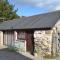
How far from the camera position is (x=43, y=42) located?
19.7 m

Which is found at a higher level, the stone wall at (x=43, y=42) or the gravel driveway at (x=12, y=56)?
the stone wall at (x=43, y=42)

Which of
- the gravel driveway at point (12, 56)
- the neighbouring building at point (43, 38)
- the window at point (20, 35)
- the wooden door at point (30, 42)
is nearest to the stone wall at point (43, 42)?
the neighbouring building at point (43, 38)

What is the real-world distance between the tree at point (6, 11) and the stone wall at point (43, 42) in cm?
2474

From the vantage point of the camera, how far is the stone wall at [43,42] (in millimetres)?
19188

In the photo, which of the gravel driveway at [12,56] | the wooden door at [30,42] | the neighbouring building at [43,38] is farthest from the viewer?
the wooden door at [30,42]

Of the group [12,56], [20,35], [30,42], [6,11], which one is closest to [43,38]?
[30,42]

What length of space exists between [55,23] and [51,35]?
117 centimetres

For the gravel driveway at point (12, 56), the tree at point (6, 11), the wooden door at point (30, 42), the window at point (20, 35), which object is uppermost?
the tree at point (6, 11)

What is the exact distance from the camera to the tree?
44562mm

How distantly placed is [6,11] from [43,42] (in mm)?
26713

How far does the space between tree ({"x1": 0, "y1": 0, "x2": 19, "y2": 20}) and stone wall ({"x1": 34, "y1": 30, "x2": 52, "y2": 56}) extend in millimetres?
24738

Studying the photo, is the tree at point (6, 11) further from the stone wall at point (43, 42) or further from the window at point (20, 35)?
the stone wall at point (43, 42)

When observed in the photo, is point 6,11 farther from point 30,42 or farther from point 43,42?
point 43,42

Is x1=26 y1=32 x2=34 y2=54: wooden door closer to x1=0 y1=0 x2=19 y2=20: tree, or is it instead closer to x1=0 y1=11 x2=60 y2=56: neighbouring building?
x1=0 y1=11 x2=60 y2=56: neighbouring building
